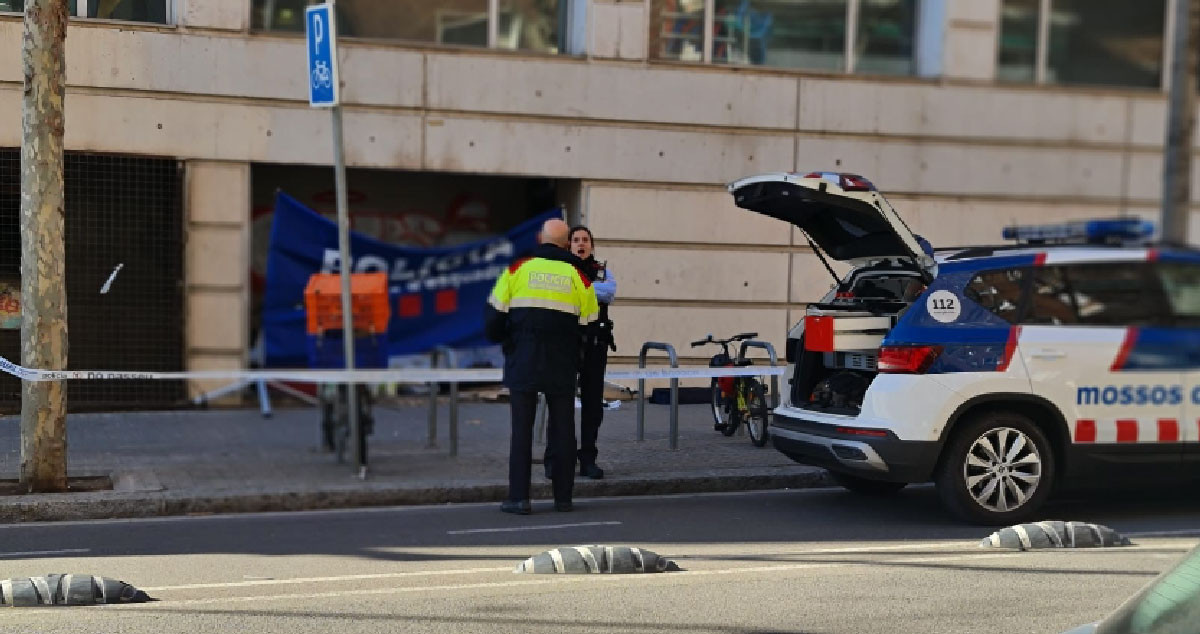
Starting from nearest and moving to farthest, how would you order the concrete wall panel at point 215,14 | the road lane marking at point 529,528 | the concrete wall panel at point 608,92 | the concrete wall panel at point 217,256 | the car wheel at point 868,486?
the road lane marking at point 529,528, the car wheel at point 868,486, the concrete wall panel at point 215,14, the concrete wall panel at point 217,256, the concrete wall panel at point 608,92

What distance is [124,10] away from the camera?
1370 cm

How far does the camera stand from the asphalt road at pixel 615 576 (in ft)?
20.5

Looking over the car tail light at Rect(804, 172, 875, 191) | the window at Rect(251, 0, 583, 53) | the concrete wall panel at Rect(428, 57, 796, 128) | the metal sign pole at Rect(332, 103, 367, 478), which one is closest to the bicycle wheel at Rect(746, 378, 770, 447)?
the car tail light at Rect(804, 172, 875, 191)

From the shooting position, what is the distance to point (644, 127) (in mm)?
14977

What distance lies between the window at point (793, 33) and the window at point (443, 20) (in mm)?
1150

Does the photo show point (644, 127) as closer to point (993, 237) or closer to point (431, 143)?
point (431, 143)

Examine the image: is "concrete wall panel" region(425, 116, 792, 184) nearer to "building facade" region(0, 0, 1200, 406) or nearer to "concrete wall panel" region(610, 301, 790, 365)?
"building facade" region(0, 0, 1200, 406)

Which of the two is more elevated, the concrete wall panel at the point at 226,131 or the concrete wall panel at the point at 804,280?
the concrete wall panel at the point at 226,131

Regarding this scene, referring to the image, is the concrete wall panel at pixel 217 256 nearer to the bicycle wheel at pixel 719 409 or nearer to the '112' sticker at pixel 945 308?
the bicycle wheel at pixel 719 409

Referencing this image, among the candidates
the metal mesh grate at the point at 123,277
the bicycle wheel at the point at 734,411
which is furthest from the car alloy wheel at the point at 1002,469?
the metal mesh grate at the point at 123,277

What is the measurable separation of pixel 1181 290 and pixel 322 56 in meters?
7.26

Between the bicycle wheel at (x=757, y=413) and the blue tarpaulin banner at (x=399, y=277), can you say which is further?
the blue tarpaulin banner at (x=399, y=277)

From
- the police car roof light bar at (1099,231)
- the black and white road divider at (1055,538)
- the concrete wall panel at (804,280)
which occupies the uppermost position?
the police car roof light bar at (1099,231)

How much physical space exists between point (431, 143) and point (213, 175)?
224 centimetres
